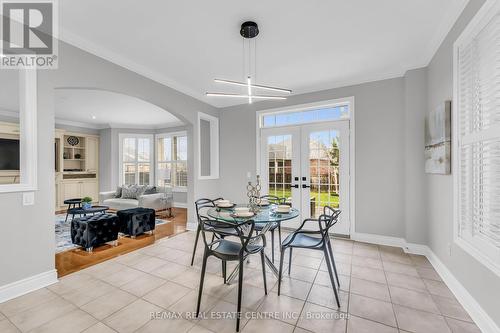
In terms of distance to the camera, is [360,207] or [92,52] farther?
[360,207]

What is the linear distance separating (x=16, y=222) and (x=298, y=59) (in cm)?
383

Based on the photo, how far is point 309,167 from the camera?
434cm

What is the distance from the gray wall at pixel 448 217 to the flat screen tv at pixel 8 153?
886cm

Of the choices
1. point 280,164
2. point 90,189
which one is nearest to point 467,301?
point 280,164

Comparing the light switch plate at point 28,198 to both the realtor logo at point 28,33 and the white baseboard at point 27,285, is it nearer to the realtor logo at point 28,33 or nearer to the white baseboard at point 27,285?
the white baseboard at point 27,285

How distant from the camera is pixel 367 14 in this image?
228 centimetres

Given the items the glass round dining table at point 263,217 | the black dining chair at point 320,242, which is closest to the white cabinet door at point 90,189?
the glass round dining table at point 263,217

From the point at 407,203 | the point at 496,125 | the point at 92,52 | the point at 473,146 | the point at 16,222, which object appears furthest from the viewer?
the point at 407,203

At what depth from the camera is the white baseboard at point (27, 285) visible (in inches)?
84.0

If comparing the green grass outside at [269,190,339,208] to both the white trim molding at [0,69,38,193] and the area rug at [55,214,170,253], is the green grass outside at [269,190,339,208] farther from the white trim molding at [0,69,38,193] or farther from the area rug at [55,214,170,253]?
the white trim molding at [0,69,38,193]

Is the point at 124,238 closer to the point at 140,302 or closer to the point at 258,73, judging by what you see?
the point at 140,302

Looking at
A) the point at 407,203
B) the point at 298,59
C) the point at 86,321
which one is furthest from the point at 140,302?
the point at 407,203

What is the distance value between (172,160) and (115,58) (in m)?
4.81

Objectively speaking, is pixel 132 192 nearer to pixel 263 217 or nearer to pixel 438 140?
pixel 263 217
